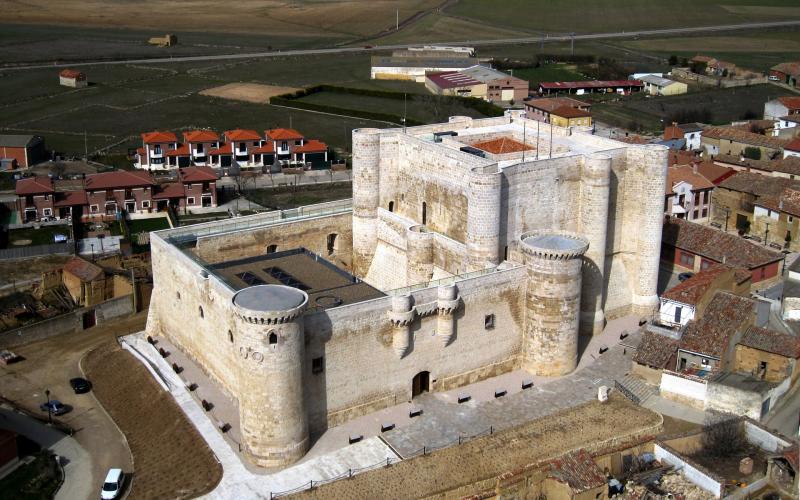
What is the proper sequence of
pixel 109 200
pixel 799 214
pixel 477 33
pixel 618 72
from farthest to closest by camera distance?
pixel 477 33 → pixel 618 72 → pixel 109 200 → pixel 799 214

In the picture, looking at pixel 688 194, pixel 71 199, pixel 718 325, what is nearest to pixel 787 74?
pixel 688 194

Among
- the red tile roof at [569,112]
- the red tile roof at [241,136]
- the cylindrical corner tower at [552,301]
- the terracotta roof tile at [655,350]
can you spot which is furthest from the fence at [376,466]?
the red tile roof at [569,112]

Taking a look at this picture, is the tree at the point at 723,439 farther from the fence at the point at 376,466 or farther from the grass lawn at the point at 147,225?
the grass lawn at the point at 147,225

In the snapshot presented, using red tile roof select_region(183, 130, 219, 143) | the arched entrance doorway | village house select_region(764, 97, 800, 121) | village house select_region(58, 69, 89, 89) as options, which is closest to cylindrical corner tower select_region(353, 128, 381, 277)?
the arched entrance doorway

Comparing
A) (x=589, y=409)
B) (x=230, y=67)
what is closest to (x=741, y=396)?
(x=589, y=409)

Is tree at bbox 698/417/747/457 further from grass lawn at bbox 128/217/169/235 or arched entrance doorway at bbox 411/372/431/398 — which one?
grass lawn at bbox 128/217/169/235

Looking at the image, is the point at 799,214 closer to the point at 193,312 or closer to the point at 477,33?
the point at 193,312
